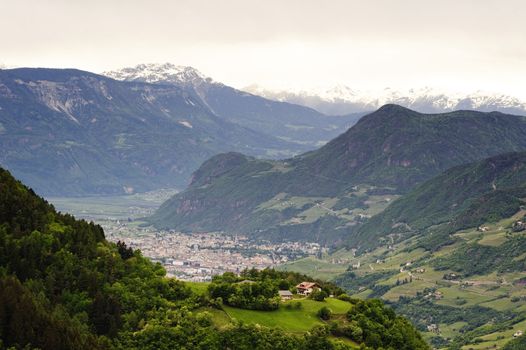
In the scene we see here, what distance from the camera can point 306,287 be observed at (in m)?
145

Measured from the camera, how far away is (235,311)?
388ft

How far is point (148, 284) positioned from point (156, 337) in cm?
1561

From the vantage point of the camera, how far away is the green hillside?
82.1 m

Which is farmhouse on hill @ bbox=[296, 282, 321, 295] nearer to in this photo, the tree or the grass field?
the grass field

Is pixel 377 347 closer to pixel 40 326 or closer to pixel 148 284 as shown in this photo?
pixel 148 284

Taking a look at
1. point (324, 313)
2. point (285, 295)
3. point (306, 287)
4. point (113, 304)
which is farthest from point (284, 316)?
point (113, 304)

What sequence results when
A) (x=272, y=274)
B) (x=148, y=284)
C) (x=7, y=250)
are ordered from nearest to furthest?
(x=7, y=250) → (x=148, y=284) → (x=272, y=274)

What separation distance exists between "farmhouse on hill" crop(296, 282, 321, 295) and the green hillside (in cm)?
1175

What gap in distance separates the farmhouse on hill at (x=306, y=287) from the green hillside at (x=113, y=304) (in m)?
11.7

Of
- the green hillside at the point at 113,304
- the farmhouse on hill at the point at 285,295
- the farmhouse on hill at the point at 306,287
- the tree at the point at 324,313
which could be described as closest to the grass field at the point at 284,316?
the green hillside at the point at 113,304

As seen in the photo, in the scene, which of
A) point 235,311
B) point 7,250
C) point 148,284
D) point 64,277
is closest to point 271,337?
point 235,311

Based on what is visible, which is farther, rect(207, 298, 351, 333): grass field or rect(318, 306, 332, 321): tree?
rect(318, 306, 332, 321): tree

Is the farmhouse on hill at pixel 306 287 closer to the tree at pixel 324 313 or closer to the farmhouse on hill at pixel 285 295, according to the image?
the farmhouse on hill at pixel 285 295

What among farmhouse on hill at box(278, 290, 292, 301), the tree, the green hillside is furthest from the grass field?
farmhouse on hill at box(278, 290, 292, 301)
